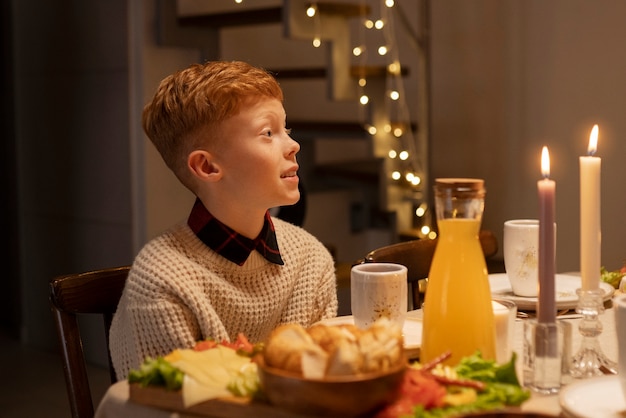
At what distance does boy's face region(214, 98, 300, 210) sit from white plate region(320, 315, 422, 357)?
20 cm

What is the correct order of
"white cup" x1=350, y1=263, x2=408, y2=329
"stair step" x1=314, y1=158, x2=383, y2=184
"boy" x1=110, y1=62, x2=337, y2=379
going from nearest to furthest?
"white cup" x1=350, y1=263, x2=408, y2=329 → "boy" x1=110, y1=62, x2=337, y2=379 → "stair step" x1=314, y1=158, x2=383, y2=184

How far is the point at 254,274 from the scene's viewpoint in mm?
1459

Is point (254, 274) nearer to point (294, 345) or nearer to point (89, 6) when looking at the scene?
point (294, 345)

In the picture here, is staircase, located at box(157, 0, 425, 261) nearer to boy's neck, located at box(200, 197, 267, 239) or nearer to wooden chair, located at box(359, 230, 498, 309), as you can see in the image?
wooden chair, located at box(359, 230, 498, 309)

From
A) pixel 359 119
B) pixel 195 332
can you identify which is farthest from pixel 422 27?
pixel 195 332

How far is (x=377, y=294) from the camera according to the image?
1244 mm

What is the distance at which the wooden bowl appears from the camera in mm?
858

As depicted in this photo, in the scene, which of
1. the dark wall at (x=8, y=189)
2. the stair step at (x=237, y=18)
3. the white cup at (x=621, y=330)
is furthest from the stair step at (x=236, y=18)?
the white cup at (x=621, y=330)

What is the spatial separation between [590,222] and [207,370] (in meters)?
0.49

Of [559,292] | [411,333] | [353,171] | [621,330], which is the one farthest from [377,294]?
[353,171]

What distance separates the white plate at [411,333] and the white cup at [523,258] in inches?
9.7

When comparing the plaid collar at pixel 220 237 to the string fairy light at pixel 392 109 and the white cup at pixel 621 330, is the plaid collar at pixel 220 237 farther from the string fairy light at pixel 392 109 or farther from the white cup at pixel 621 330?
the string fairy light at pixel 392 109

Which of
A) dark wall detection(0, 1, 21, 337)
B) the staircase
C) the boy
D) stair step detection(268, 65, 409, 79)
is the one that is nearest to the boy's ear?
the boy

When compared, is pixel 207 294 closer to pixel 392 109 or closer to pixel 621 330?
pixel 621 330
